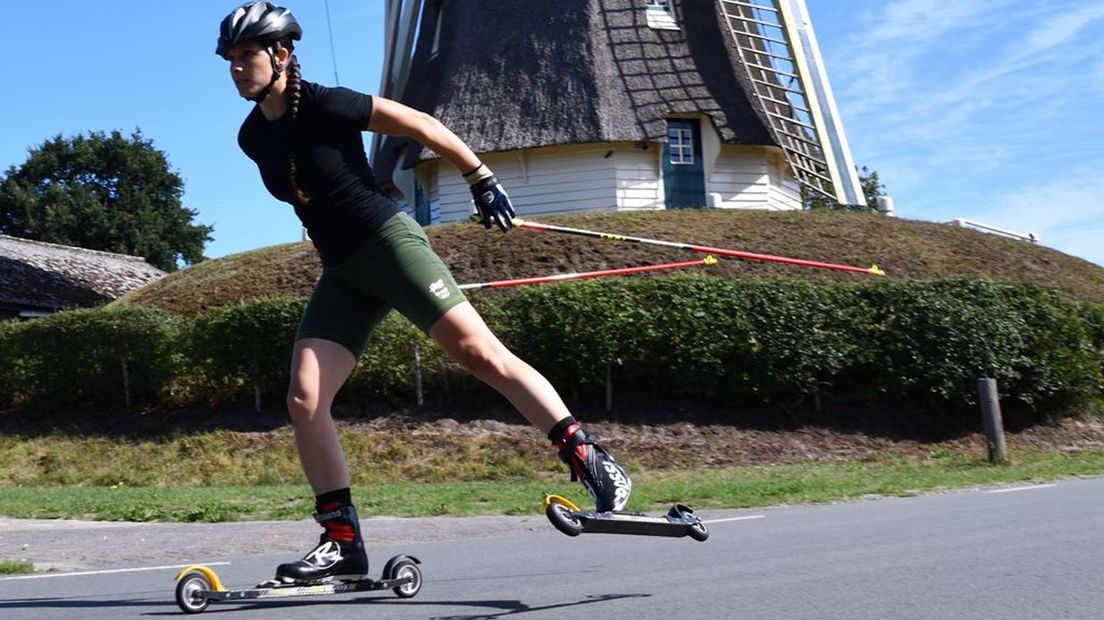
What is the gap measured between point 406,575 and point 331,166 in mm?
1686

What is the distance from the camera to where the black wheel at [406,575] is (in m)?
5.39

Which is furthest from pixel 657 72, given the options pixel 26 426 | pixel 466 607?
pixel 466 607

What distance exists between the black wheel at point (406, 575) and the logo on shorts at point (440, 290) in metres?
1.13

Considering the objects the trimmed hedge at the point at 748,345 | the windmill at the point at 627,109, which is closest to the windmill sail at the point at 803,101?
the windmill at the point at 627,109

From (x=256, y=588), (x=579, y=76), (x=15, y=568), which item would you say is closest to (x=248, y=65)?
(x=256, y=588)

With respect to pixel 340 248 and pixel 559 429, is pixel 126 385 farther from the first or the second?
pixel 559 429

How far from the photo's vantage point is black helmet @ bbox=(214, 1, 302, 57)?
516 cm

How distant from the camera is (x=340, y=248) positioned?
5344mm

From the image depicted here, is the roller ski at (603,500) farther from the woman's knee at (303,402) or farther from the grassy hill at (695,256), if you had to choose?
the grassy hill at (695,256)

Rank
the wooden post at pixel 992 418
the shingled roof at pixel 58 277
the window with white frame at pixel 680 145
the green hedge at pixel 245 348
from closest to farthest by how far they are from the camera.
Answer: the wooden post at pixel 992 418, the green hedge at pixel 245 348, the window with white frame at pixel 680 145, the shingled roof at pixel 58 277

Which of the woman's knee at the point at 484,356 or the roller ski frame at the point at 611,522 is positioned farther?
the woman's knee at the point at 484,356

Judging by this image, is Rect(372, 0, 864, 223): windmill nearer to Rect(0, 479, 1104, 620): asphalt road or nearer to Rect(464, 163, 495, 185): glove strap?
Rect(0, 479, 1104, 620): asphalt road

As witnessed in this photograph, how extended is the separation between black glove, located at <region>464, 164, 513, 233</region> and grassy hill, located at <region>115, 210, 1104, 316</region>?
650 inches

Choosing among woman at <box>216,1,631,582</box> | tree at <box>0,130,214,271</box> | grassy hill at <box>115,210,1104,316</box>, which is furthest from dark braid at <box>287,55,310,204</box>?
tree at <box>0,130,214,271</box>
